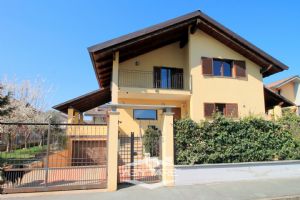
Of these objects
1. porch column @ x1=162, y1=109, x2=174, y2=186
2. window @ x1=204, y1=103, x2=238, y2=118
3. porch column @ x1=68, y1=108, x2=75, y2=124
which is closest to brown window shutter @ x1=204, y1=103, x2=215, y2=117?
window @ x1=204, y1=103, x2=238, y2=118

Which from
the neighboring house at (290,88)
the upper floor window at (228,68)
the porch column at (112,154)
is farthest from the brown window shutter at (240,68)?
the neighboring house at (290,88)

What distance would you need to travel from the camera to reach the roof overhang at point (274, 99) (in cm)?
1721

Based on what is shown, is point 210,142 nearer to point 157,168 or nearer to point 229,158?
point 229,158

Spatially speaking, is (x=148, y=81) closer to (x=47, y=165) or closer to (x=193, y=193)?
(x=193, y=193)

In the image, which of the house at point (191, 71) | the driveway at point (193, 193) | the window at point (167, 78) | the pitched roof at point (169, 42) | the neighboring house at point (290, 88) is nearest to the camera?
the driveway at point (193, 193)

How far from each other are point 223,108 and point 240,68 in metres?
2.99

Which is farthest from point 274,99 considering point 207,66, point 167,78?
point 167,78

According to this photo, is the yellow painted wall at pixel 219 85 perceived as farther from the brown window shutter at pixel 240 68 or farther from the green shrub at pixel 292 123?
the green shrub at pixel 292 123

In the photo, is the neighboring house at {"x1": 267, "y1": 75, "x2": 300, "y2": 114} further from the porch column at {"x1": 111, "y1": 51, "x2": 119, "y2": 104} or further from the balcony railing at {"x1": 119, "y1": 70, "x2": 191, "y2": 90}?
the porch column at {"x1": 111, "y1": 51, "x2": 119, "y2": 104}

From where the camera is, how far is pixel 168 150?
893 centimetres

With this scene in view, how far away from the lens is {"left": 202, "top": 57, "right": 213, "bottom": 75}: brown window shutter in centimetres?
1519

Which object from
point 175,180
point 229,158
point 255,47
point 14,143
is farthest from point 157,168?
point 255,47

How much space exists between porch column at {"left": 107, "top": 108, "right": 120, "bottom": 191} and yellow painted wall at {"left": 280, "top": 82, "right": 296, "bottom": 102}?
2824 cm

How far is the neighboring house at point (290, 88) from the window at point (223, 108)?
57.3ft
